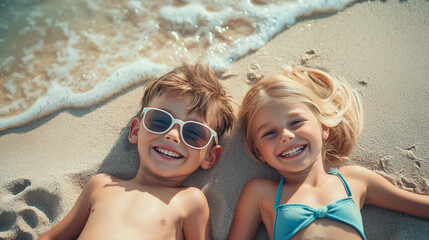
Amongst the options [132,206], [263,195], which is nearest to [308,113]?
[263,195]

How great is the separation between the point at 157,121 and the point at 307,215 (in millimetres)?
1317

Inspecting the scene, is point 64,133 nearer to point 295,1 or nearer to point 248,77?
point 248,77

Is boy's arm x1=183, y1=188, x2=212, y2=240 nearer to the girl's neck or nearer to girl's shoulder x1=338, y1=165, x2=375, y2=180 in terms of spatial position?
the girl's neck

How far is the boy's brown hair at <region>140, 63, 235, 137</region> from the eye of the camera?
2.92 meters

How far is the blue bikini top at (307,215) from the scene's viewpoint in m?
2.61

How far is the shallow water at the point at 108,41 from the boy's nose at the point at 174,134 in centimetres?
102

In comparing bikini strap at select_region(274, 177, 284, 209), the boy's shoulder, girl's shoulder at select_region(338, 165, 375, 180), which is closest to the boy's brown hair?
the boy's shoulder

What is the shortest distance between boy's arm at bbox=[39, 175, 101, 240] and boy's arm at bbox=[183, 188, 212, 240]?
800mm

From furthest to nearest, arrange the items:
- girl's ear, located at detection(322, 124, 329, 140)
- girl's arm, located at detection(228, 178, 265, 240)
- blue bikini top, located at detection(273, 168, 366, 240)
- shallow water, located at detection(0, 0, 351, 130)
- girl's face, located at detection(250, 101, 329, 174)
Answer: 1. shallow water, located at detection(0, 0, 351, 130)
2. girl's ear, located at detection(322, 124, 329, 140)
3. girl's arm, located at detection(228, 178, 265, 240)
4. girl's face, located at detection(250, 101, 329, 174)
5. blue bikini top, located at detection(273, 168, 366, 240)

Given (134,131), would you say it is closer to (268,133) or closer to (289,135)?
(268,133)

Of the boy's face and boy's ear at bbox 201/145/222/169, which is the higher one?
the boy's face

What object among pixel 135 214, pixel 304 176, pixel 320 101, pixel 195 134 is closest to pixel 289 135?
pixel 304 176

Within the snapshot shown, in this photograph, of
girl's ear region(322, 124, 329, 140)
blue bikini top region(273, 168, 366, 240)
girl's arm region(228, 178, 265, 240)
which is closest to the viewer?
blue bikini top region(273, 168, 366, 240)

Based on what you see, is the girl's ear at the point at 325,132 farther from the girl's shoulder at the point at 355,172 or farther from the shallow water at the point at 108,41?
the shallow water at the point at 108,41
